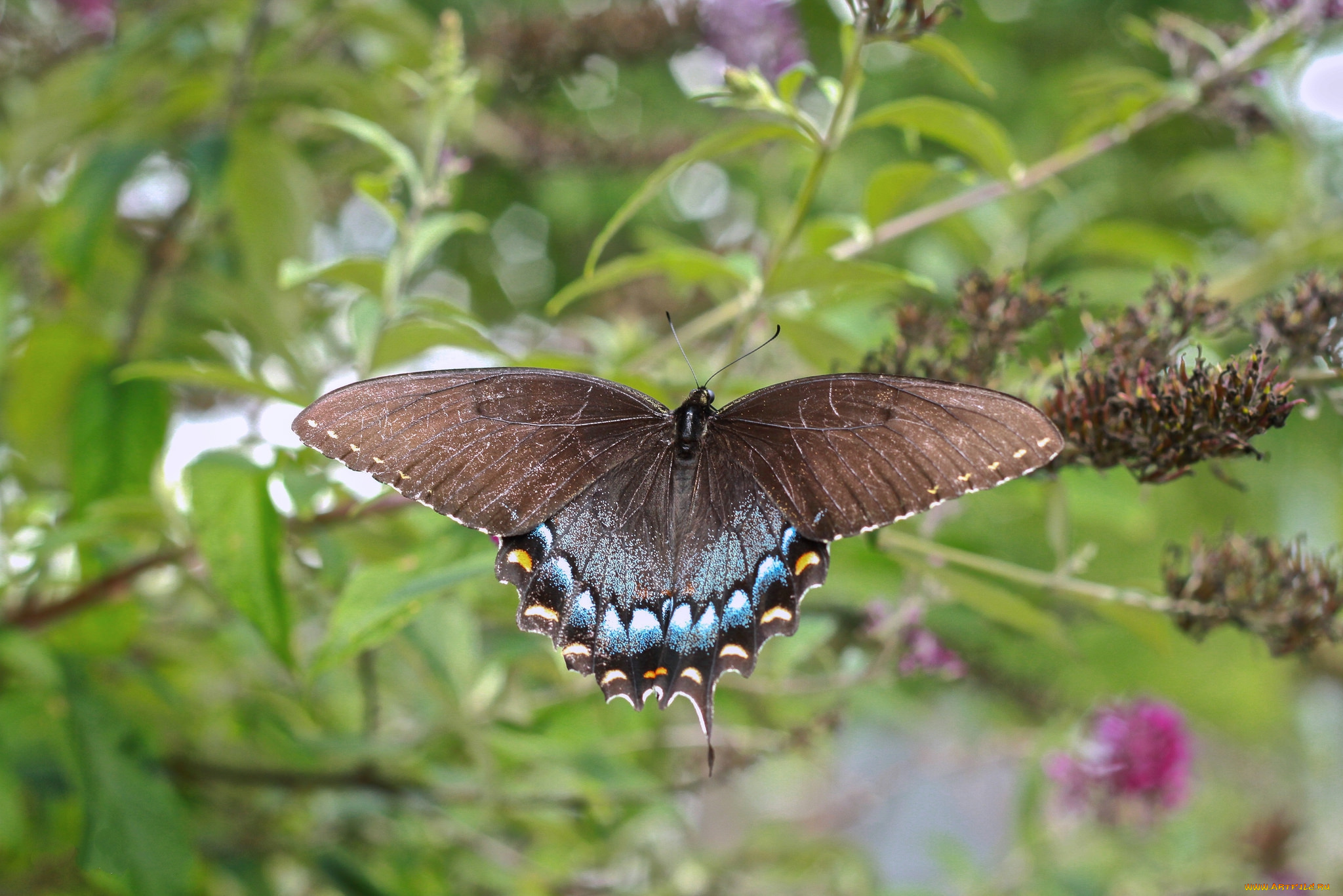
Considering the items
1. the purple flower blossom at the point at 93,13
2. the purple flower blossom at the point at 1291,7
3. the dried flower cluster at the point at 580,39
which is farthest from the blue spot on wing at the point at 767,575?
the purple flower blossom at the point at 93,13

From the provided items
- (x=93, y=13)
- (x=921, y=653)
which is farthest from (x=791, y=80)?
(x=93, y=13)

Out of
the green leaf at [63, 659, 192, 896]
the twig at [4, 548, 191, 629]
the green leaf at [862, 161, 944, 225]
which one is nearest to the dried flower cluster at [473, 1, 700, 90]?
the green leaf at [862, 161, 944, 225]

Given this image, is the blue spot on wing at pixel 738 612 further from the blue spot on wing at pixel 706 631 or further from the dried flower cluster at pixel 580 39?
the dried flower cluster at pixel 580 39

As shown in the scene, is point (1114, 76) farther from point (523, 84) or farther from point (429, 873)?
point (429, 873)

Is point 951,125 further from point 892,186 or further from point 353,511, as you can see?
point 353,511

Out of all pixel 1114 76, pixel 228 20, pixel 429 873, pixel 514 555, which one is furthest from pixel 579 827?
pixel 228 20
